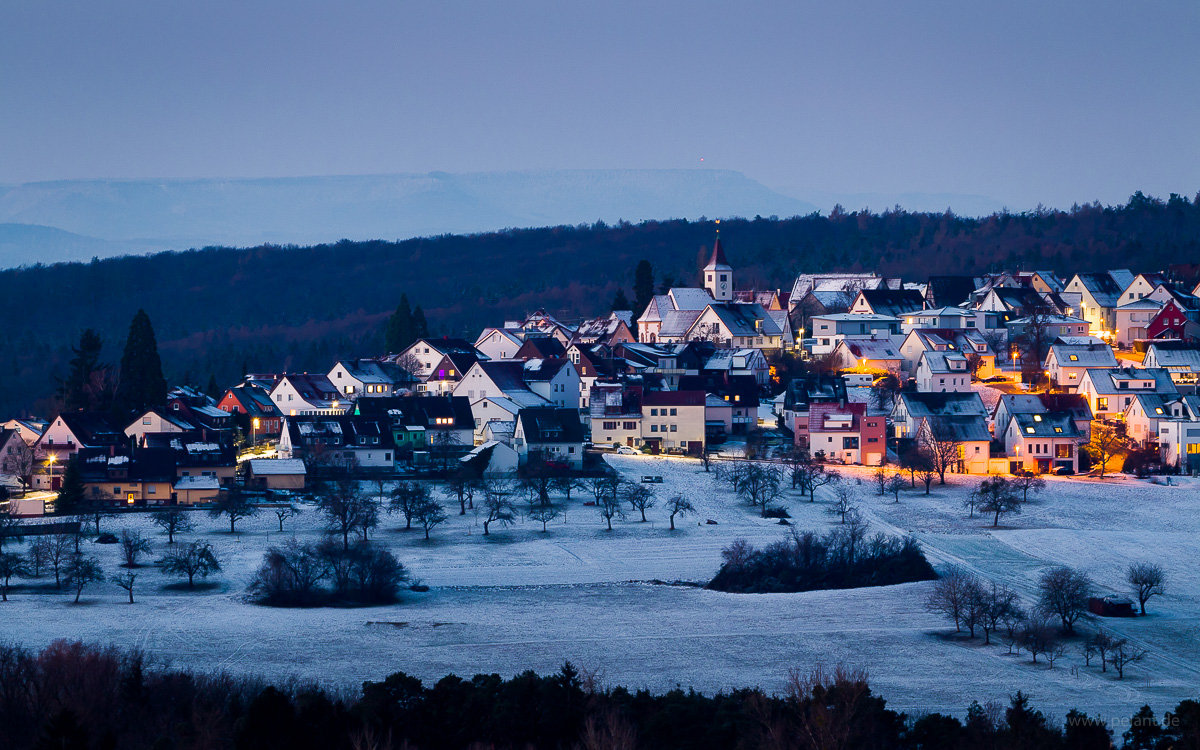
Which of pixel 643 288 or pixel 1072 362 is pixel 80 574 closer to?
pixel 1072 362

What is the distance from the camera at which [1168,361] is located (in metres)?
60.3

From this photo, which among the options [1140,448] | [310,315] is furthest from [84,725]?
[310,315]

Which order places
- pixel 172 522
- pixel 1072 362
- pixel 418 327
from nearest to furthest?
pixel 172 522 < pixel 1072 362 < pixel 418 327

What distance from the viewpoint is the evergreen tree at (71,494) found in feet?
140

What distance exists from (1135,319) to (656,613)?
149ft

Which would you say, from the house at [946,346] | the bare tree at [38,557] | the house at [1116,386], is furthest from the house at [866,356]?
the bare tree at [38,557]

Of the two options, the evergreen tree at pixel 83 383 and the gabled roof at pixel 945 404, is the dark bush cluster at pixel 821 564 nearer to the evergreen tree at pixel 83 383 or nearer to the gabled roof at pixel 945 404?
the gabled roof at pixel 945 404

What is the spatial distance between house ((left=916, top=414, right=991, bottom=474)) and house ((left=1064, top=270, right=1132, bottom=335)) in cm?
2386

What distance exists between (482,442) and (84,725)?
31.5m

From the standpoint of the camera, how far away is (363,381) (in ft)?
212

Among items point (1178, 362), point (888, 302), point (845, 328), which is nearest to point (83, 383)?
point (845, 328)

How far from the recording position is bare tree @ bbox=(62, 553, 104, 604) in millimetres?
33875

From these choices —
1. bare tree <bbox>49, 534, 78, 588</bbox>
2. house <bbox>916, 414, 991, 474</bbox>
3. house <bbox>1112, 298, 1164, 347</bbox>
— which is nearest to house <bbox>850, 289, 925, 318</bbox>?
house <bbox>1112, 298, 1164, 347</bbox>

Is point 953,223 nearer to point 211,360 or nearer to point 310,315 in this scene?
point 310,315
